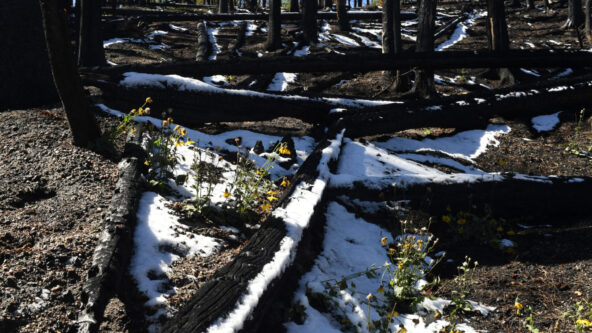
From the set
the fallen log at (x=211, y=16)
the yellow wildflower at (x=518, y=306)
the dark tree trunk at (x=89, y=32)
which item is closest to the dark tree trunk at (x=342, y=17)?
the fallen log at (x=211, y=16)

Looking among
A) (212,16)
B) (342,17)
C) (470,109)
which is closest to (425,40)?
(470,109)

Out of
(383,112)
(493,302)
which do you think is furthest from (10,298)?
(383,112)

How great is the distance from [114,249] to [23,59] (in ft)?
13.5

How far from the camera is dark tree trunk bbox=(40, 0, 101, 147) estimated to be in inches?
154

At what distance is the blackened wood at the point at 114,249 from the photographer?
229cm

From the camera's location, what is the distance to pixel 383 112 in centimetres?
620

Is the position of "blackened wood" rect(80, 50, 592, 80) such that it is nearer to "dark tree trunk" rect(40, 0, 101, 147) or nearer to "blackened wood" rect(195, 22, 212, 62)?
"dark tree trunk" rect(40, 0, 101, 147)

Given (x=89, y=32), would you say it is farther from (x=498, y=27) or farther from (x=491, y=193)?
(x=498, y=27)

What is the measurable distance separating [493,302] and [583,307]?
56 centimetres

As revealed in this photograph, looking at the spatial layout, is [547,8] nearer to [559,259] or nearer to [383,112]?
[383,112]

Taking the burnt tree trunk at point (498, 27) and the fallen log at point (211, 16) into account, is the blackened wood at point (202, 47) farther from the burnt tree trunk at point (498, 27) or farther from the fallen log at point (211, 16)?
the burnt tree trunk at point (498, 27)

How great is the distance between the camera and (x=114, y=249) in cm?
279

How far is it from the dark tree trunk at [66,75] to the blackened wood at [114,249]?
0.55m

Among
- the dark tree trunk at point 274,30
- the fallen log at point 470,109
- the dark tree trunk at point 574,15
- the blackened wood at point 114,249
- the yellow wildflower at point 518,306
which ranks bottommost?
the yellow wildflower at point 518,306
